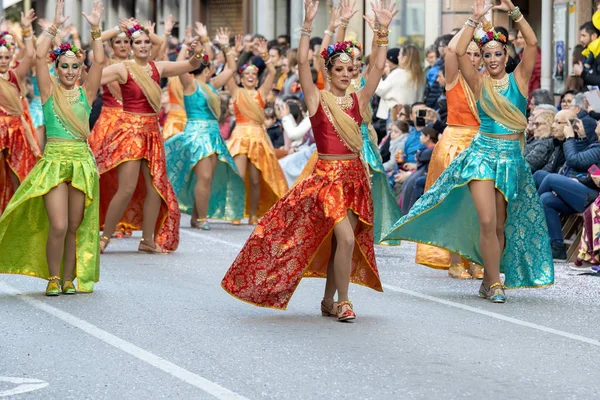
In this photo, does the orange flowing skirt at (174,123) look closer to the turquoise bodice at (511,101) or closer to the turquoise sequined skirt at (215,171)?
the turquoise sequined skirt at (215,171)

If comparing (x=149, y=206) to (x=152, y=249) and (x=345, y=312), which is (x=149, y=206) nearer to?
(x=152, y=249)

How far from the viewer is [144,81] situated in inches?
520

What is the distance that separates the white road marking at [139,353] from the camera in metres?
7.12

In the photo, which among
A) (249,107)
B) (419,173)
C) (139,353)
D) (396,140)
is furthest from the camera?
(396,140)

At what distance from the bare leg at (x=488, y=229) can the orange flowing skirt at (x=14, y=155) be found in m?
6.00

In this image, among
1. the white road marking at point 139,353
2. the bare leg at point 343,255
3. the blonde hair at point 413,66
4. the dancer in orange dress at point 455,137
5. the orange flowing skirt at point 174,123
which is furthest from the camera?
the orange flowing skirt at point 174,123

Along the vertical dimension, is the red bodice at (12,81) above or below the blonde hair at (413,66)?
below

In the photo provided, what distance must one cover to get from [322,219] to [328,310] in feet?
1.91

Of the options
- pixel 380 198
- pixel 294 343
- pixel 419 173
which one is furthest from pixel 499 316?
pixel 419 173

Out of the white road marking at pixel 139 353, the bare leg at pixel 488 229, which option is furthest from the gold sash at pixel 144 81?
the bare leg at pixel 488 229

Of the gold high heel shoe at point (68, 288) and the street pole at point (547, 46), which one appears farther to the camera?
the street pole at point (547, 46)

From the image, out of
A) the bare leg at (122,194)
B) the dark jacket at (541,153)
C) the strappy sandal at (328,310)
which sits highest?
the dark jacket at (541,153)

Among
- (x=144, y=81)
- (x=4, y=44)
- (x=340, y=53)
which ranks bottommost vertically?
(x=144, y=81)

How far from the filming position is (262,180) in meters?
17.5
